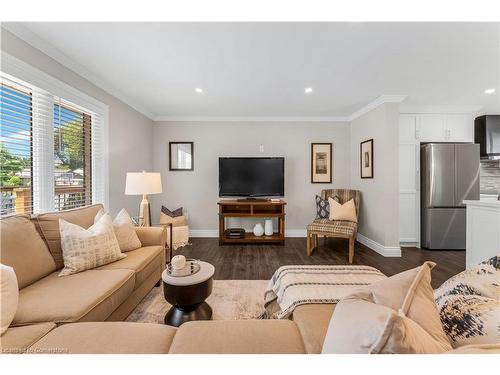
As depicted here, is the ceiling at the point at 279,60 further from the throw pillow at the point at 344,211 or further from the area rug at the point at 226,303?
the area rug at the point at 226,303

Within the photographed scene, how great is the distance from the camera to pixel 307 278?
5.01ft

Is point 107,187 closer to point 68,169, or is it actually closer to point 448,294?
point 68,169

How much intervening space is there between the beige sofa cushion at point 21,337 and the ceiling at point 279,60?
80.3 inches

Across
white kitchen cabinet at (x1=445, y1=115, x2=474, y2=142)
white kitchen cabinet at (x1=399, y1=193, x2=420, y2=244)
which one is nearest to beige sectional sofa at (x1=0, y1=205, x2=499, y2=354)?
white kitchen cabinet at (x1=399, y1=193, x2=420, y2=244)

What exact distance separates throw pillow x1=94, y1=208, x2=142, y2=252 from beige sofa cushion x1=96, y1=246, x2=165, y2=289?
0.20 feet

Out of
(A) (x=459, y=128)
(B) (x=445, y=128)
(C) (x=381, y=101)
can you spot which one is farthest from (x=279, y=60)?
(A) (x=459, y=128)

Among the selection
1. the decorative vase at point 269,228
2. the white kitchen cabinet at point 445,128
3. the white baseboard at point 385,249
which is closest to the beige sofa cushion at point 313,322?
the white baseboard at point 385,249

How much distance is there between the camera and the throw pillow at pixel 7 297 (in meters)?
1.05

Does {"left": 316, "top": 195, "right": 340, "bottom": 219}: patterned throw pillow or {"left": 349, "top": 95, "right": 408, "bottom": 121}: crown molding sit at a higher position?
{"left": 349, "top": 95, "right": 408, "bottom": 121}: crown molding

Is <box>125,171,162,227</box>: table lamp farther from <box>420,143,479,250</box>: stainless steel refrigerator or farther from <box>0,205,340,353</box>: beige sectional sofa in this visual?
<box>420,143,479,250</box>: stainless steel refrigerator

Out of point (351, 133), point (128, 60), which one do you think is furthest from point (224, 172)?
point (351, 133)

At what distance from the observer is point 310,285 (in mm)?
1423

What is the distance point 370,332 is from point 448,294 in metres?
0.63

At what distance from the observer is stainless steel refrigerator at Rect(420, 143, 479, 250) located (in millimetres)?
3484
